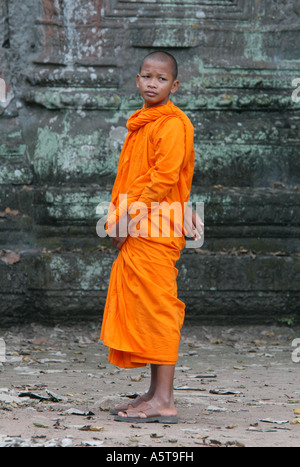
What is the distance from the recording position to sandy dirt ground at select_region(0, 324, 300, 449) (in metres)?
3.32

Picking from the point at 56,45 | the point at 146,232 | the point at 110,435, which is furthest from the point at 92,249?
the point at 110,435

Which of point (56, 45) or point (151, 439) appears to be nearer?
point (151, 439)

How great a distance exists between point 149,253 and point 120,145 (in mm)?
2571

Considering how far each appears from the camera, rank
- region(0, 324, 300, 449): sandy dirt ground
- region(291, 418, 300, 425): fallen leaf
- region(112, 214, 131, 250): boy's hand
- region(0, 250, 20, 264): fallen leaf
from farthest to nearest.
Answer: region(0, 250, 20, 264): fallen leaf → region(112, 214, 131, 250): boy's hand → region(291, 418, 300, 425): fallen leaf → region(0, 324, 300, 449): sandy dirt ground

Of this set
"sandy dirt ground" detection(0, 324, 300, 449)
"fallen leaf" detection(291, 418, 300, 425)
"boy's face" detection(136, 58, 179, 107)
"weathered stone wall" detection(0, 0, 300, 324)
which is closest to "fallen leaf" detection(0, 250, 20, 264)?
"weathered stone wall" detection(0, 0, 300, 324)

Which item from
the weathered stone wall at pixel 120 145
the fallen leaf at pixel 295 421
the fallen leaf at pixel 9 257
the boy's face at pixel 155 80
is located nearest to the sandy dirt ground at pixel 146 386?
the fallen leaf at pixel 295 421

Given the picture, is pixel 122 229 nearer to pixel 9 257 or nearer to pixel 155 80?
pixel 155 80

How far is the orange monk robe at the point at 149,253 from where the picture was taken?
3.71m

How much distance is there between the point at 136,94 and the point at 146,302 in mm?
2877

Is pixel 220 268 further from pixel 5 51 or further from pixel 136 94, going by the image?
pixel 5 51

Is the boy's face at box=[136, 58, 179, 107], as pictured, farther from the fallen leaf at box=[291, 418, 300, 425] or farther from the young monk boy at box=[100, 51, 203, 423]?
the fallen leaf at box=[291, 418, 300, 425]

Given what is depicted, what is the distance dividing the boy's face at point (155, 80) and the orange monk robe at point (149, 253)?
6 cm

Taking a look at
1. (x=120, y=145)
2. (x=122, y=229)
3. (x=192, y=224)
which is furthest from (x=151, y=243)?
(x=120, y=145)

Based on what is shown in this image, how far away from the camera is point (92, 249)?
20.1ft
